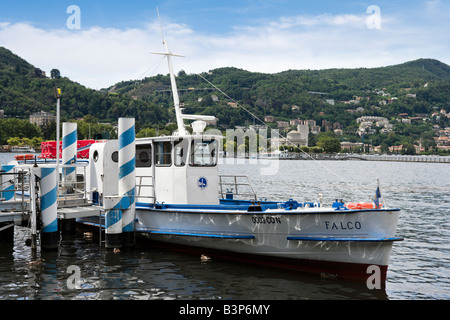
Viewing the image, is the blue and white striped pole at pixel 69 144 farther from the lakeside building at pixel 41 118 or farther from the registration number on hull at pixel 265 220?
the lakeside building at pixel 41 118

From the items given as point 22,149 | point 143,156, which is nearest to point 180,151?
point 143,156

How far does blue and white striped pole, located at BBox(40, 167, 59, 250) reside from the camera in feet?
40.5

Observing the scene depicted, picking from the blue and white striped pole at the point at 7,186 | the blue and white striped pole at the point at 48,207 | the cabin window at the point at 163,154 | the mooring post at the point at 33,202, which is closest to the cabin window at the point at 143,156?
the cabin window at the point at 163,154

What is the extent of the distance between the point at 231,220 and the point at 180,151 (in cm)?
294

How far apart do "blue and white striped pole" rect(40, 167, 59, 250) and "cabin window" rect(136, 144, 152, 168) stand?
2816mm

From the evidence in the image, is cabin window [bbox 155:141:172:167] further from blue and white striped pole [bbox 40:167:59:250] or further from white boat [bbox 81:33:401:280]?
blue and white striped pole [bbox 40:167:59:250]

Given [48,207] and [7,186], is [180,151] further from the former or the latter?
[7,186]

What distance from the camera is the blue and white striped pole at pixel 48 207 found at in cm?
1234

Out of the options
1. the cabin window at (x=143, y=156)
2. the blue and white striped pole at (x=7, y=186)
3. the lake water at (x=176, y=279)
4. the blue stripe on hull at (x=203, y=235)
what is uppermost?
the cabin window at (x=143, y=156)

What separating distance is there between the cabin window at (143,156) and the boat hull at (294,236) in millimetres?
1737

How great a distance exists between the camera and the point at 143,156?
14.3 m
